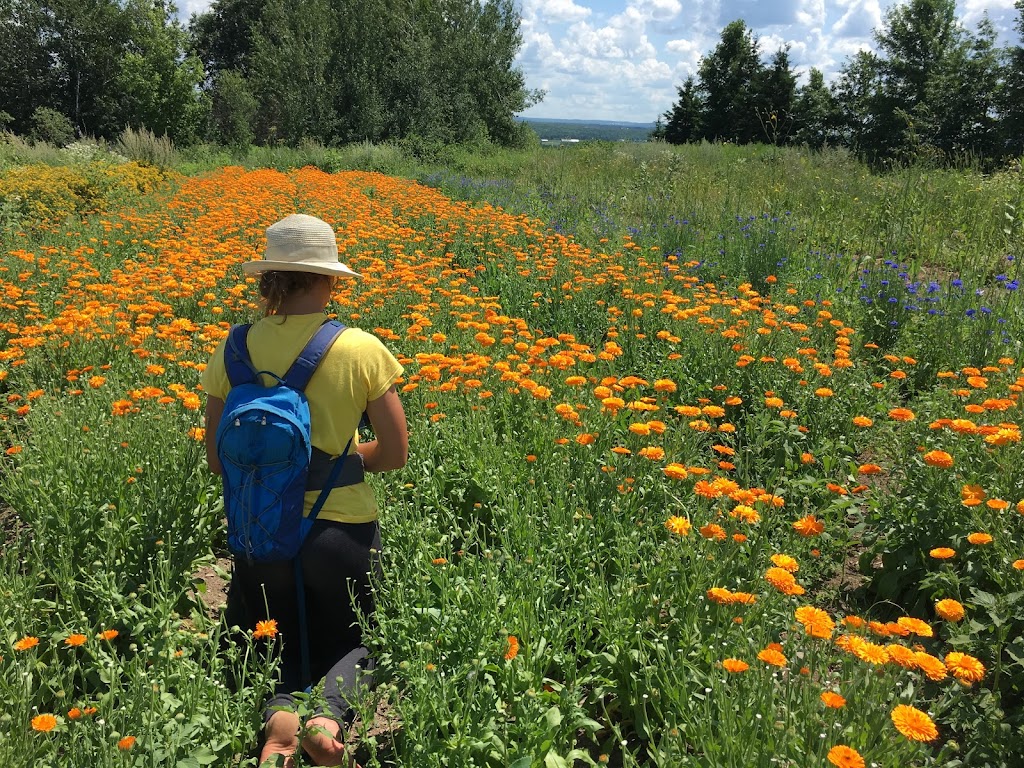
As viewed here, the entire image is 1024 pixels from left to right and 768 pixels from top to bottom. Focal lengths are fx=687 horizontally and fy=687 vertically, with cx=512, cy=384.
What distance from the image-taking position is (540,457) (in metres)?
3.39

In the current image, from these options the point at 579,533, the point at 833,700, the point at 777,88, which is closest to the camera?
the point at 833,700

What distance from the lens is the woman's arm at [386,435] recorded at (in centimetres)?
228

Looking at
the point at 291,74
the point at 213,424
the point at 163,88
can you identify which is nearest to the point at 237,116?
the point at 291,74

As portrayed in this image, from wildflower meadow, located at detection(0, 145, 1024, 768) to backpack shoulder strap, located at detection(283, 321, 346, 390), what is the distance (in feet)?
2.41

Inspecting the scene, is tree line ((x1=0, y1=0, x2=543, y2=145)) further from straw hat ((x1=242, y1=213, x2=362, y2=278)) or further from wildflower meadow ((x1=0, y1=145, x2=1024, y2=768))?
straw hat ((x1=242, y1=213, x2=362, y2=278))

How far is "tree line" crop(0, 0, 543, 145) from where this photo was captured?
2950cm

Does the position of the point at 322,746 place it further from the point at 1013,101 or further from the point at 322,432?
the point at 1013,101

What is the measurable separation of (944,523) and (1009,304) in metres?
3.49

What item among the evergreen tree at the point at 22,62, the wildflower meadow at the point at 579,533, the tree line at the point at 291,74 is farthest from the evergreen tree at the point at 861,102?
the evergreen tree at the point at 22,62

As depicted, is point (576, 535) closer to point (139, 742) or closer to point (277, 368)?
point (277, 368)

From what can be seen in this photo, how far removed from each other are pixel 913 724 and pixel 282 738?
1.63 meters

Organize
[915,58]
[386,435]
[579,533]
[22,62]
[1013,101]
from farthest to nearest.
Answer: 1. [22,62]
2. [915,58]
3. [1013,101]
4. [579,533]
5. [386,435]

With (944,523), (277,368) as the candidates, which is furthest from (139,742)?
(944,523)

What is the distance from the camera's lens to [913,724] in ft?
4.98
